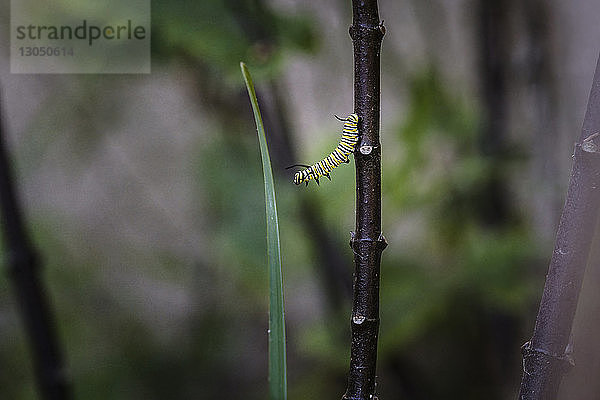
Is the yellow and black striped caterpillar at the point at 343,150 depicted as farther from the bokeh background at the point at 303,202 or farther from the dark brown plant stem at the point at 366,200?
the bokeh background at the point at 303,202

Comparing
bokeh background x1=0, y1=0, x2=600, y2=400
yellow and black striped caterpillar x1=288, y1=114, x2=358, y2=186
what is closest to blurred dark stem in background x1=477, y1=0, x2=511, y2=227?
bokeh background x1=0, y1=0, x2=600, y2=400

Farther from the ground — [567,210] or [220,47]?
[220,47]

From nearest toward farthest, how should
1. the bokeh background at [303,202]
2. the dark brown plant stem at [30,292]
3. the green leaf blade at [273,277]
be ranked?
the green leaf blade at [273,277] < the dark brown plant stem at [30,292] < the bokeh background at [303,202]

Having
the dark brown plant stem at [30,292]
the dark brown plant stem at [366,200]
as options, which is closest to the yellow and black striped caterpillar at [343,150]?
the dark brown plant stem at [366,200]

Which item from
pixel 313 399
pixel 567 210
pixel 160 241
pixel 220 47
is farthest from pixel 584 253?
pixel 160 241

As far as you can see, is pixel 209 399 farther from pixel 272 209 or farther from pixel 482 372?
pixel 272 209

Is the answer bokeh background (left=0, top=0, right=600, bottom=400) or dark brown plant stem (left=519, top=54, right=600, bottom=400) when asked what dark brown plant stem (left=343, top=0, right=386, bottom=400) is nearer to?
dark brown plant stem (left=519, top=54, right=600, bottom=400)
